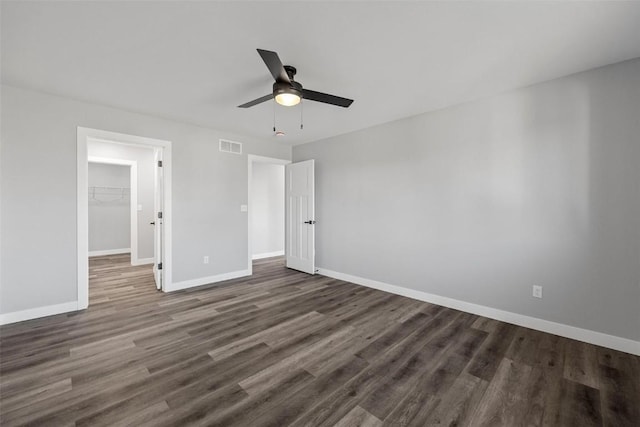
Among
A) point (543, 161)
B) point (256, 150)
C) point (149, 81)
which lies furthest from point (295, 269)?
point (543, 161)

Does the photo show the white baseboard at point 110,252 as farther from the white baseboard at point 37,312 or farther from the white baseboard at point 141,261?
the white baseboard at point 37,312

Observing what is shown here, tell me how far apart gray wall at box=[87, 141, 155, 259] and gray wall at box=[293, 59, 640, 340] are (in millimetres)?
5003

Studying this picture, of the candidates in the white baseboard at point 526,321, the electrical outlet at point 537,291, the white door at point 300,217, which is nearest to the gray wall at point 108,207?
the white door at point 300,217

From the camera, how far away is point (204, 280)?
4.39 m

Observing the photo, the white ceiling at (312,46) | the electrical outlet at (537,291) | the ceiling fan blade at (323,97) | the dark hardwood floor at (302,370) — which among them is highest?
the white ceiling at (312,46)

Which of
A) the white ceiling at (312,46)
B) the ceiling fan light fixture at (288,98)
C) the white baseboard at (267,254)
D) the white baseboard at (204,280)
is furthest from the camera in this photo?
the white baseboard at (267,254)

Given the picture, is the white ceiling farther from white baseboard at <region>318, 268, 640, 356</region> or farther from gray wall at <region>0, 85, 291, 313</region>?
white baseboard at <region>318, 268, 640, 356</region>

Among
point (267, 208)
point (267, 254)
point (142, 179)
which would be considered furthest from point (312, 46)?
point (142, 179)

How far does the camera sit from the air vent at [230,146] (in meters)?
4.59

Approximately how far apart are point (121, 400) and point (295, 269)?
3.71m

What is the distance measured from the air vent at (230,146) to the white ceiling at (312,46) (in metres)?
1.35

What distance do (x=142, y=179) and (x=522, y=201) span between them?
7214mm

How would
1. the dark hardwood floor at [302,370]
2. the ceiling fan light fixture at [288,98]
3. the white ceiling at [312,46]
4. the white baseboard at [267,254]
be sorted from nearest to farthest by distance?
the dark hardwood floor at [302,370] → the white ceiling at [312,46] → the ceiling fan light fixture at [288,98] → the white baseboard at [267,254]

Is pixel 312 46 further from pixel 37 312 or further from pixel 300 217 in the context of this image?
pixel 37 312
